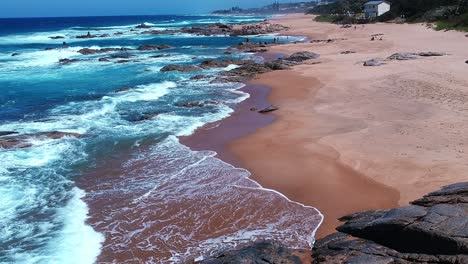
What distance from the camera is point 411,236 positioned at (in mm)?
7926

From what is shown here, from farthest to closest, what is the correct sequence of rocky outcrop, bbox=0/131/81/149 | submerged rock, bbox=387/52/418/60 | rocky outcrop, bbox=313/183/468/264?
1. submerged rock, bbox=387/52/418/60
2. rocky outcrop, bbox=0/131/81/149
3. rocky outcrop, bbox=313/183/468/264

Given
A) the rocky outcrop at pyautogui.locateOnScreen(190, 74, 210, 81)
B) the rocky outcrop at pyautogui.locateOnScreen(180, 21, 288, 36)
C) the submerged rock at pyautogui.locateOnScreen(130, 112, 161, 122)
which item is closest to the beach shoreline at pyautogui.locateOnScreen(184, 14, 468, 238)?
the submerged rock at pyautogui.locateOnScreen(130, 112, 161, 122)

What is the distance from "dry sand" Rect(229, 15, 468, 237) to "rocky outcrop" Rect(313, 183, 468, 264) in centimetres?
159

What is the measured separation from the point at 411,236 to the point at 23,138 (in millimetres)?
16728

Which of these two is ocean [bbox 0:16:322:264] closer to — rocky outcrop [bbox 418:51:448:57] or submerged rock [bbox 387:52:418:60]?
submerged rock [bbox 387:52:418:60]

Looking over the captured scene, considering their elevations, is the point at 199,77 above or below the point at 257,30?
below

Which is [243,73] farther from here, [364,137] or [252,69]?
[364,137]

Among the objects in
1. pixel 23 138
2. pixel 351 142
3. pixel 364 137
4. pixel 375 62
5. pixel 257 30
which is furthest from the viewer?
pixel 257 30

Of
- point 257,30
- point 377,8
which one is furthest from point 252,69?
point 377,8

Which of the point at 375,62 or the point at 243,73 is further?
the point at 243,73

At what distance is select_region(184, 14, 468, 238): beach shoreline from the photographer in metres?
12.4

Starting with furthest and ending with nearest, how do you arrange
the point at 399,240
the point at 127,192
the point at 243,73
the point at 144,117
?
the point at 243,73 → the point at 144,117 → the point at 127,192 → the point at 399,240

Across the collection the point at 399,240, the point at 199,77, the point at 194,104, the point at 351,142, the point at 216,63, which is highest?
the point at 216,63

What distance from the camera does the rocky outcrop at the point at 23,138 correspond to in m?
18.0
